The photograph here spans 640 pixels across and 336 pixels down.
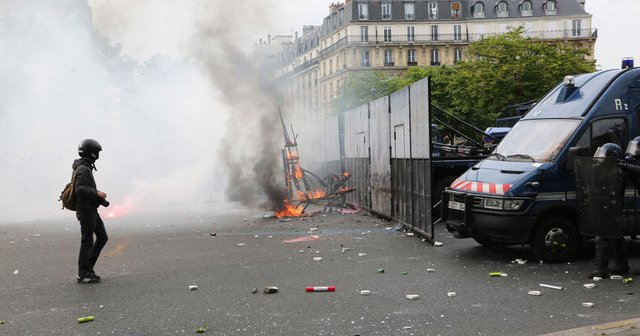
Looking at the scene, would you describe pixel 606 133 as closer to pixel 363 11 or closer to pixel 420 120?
pixel 420 120

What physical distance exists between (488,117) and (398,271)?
129ft

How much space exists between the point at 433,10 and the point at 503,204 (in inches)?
A: 3119

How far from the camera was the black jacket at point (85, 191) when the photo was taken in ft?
28.3

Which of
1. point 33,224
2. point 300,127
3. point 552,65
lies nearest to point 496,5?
point 552,65

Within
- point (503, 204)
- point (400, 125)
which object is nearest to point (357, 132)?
point (400, 125)

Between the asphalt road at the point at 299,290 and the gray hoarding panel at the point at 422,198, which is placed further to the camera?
the gray hoarding panel at the point at 422,198

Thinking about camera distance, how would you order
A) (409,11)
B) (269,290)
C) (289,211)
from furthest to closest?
(409,11) → (289,211) → (269,290)

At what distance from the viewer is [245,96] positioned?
68.9ft

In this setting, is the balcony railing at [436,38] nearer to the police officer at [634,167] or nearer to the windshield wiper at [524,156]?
the windshield wiper at [524,156]

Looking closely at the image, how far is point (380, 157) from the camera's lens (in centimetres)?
1566

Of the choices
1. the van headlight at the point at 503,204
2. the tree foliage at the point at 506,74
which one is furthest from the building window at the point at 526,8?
the van headlight at the point at 503,204

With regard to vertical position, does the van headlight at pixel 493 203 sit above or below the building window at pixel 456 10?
below

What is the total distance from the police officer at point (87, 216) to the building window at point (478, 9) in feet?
265

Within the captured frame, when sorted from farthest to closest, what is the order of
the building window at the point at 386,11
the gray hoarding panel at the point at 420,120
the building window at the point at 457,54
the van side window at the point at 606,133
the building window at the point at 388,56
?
the building window at the point at 386,11
the building window at the point at 457,54
the building window at the point at 388,56
the gray hoarding panel at the point at 420,120
the van side window at the point at 606,133
